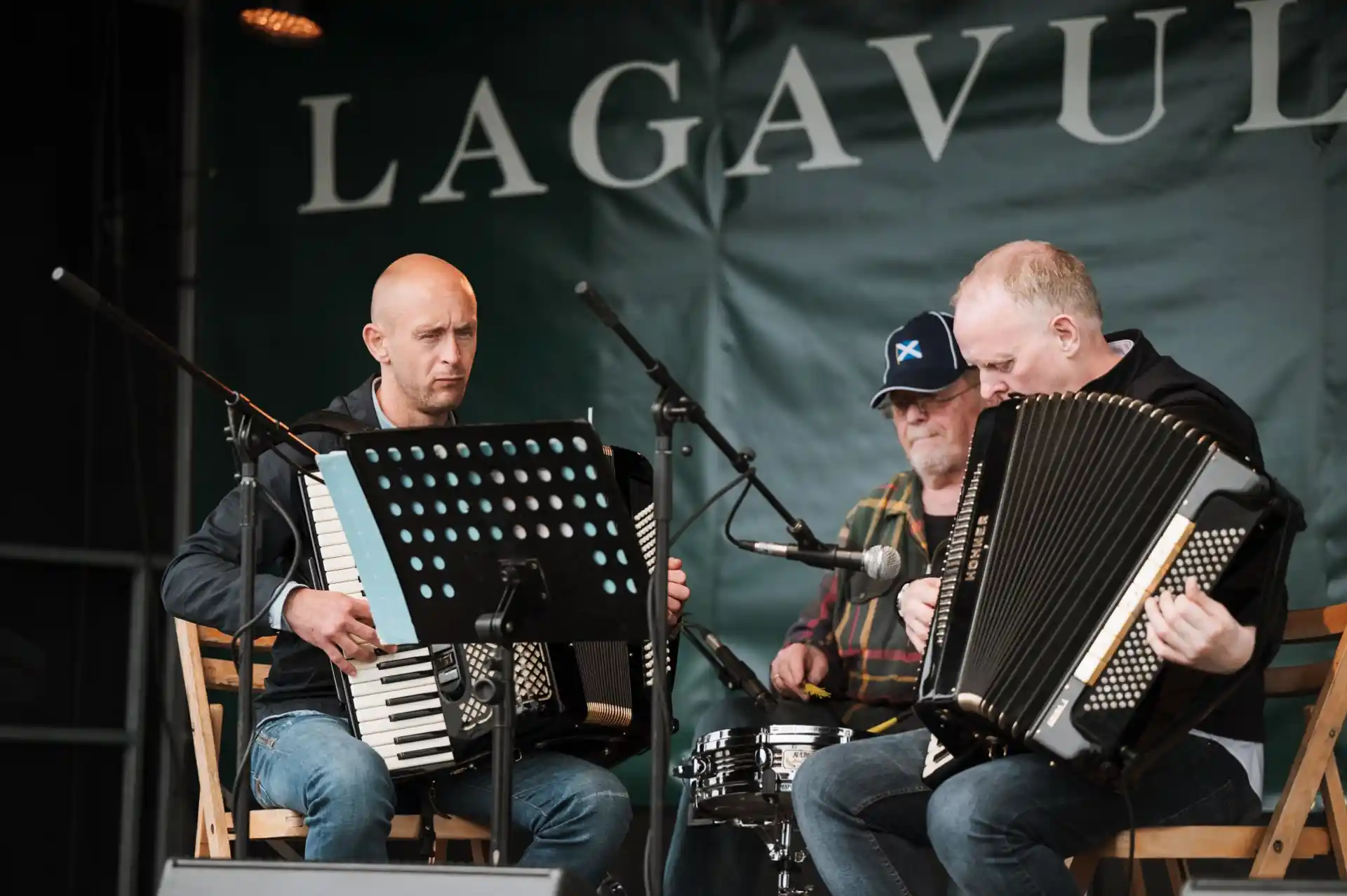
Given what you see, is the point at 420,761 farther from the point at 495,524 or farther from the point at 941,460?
the point at 941,460

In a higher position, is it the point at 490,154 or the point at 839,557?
the point at 490,154

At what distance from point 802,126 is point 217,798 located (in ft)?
8.17

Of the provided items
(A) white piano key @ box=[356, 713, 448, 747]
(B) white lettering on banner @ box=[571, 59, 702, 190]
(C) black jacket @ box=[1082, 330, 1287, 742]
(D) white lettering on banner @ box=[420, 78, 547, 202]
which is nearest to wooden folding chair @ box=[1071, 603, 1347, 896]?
(C) black jacket @ box=[1082, 330, 1287, 742]

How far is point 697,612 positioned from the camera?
489 cm

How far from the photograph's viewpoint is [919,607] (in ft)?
10.5

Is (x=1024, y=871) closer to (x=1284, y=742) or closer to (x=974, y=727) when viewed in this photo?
(x=974, y=727)

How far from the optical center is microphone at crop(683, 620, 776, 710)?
12.0 ft

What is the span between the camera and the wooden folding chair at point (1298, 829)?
3.01 metres

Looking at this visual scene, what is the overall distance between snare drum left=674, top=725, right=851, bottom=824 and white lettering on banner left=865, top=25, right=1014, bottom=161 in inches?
75.3

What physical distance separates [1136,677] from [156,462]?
3.36m

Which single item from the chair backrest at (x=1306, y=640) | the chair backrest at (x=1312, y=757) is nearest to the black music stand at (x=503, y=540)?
the chair backrest at (x=1312, y=757)

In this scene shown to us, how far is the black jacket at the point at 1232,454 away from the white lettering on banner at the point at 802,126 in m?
1.72

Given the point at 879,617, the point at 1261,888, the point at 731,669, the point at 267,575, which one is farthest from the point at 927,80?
the point at 1261,888

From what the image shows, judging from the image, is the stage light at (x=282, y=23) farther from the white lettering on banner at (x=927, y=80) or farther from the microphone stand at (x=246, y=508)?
the microphone stand at (x=246, y=508)
